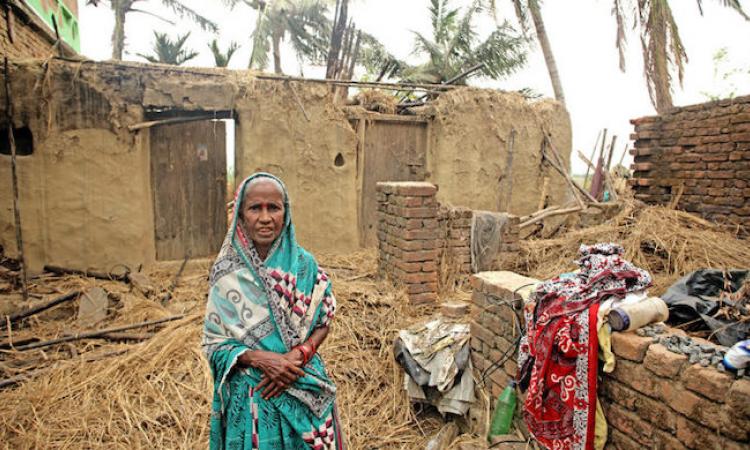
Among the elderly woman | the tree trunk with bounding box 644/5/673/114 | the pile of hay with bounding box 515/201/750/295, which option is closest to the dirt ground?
the elderly woman

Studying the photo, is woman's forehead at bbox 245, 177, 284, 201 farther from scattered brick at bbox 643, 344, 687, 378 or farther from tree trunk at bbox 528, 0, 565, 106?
tree trunk at bbox 528, 0, 565, 106

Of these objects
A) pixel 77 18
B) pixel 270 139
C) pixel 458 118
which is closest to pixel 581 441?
pixel 270 139

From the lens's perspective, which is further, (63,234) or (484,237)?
(63,234)

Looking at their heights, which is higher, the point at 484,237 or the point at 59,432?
the point at 484,237

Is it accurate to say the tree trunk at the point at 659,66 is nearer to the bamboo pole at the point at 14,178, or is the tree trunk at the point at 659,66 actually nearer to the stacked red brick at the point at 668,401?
the stacked red brick at the point at 668,401

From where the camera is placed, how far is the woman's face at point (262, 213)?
1.72 meters

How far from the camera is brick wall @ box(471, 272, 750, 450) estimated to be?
1.68 meters

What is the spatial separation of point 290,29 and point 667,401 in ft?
60.1

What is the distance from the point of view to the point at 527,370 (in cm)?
248

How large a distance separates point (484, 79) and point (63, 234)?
1521cm

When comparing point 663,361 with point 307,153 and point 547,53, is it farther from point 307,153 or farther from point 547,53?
point 547,53

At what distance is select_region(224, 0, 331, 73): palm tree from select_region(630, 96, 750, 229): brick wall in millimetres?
12189

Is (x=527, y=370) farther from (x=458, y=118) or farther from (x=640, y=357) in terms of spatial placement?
(x=458, y=118)

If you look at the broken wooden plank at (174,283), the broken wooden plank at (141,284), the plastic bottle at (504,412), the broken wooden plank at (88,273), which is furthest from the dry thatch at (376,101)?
the plastic bottle at (504,412)
